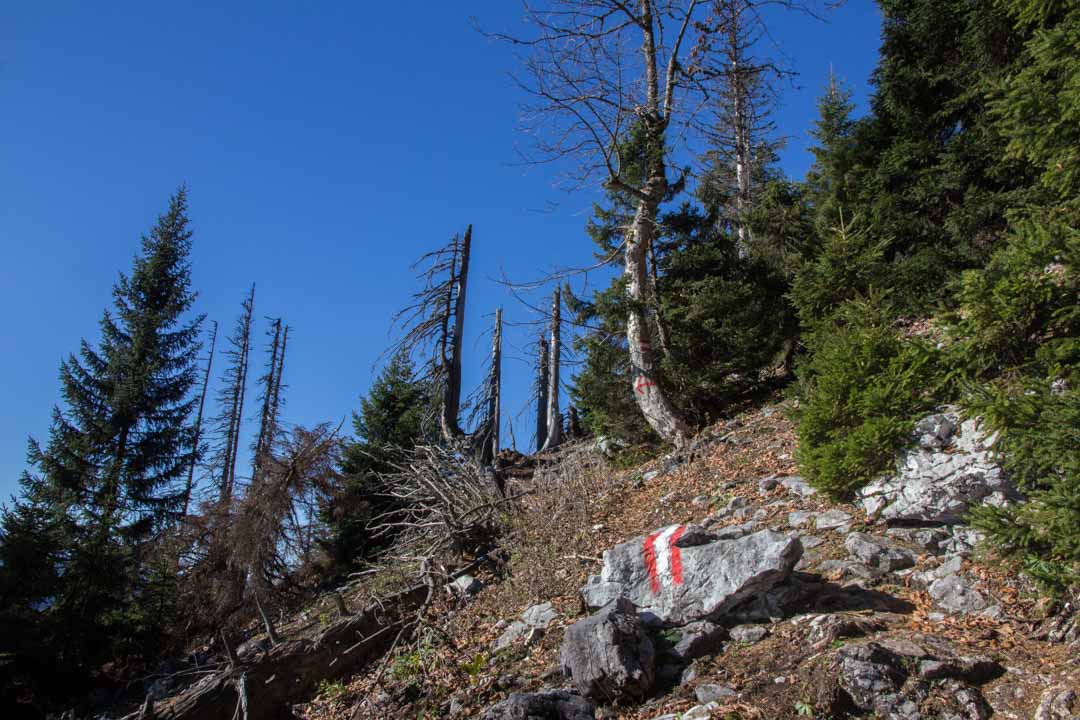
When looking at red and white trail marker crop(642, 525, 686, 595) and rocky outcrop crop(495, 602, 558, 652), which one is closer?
red and white trail marker crop(642, 525, 686, 595)

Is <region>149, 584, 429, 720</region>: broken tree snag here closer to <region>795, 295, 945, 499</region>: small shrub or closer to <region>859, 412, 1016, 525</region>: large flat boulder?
<region>795, 295, 945, 499</region>: small shrub

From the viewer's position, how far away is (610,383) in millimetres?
11375

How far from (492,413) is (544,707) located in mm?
11446

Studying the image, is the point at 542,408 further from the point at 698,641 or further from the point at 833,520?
the point at 698,641

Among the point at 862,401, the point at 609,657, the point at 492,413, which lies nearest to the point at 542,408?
the point at 492,413

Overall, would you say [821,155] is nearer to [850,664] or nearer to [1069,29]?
[1069,29]

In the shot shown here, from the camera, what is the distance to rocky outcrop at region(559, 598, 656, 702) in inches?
161

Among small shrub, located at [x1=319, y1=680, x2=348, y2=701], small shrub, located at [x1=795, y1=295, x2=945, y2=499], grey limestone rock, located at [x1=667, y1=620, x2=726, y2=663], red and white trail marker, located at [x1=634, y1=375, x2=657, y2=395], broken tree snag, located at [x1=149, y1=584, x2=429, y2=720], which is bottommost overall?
small shrub, located at [x1=319, y1=680, x2=348, y2=701]

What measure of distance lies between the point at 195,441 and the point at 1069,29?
2077 centimetres

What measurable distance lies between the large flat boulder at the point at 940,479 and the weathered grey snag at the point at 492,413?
6.70 meters

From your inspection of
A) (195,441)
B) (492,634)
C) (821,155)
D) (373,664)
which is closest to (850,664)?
(492,634)

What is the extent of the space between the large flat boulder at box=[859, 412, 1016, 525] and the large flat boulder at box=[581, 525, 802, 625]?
1.11 meters

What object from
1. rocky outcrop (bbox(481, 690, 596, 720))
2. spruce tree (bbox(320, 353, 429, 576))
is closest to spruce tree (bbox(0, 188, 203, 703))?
spruce tree (bbox(320, 353, 429, 576))

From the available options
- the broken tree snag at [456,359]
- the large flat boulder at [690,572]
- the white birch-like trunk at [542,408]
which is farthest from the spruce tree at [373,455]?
the white birch-like trunk at [542,408]
